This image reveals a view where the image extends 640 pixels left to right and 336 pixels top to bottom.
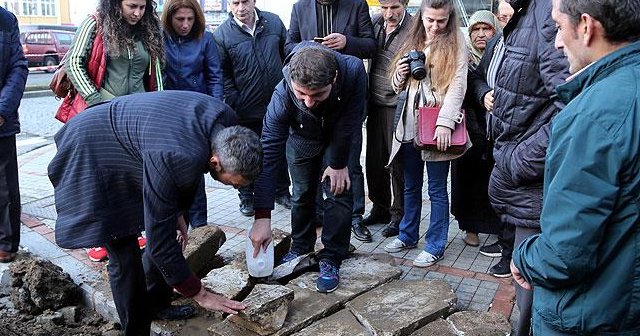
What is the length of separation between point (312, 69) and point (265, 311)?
4.13ft

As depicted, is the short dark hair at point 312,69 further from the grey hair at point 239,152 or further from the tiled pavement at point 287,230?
the tiled pavement at point 287,230

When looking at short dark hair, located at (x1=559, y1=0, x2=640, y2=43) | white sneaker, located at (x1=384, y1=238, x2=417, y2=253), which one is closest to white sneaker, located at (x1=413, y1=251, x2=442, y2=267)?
→ white sneaker, located at (x1=384, y1=238, x2=417, y2=253)

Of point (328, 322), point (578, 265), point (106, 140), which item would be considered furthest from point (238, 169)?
point (578, 265)

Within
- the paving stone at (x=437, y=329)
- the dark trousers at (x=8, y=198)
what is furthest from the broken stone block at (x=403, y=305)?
the dark trousers at (x=8, y=198)

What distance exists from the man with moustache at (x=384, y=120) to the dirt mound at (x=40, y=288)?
2.33 meters

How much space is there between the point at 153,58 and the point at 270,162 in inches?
50.1

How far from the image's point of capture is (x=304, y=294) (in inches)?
137

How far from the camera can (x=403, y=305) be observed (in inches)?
131

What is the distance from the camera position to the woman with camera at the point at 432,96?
3.86m

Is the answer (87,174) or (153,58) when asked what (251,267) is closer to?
(87,174)

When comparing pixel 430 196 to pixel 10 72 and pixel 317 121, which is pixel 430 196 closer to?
pixel 317 121

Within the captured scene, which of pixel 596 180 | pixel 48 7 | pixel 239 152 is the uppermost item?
pixel 596 180

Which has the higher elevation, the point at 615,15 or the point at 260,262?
the point at 615,15

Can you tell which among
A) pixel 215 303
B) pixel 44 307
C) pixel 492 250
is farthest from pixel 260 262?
pixel 492 250
